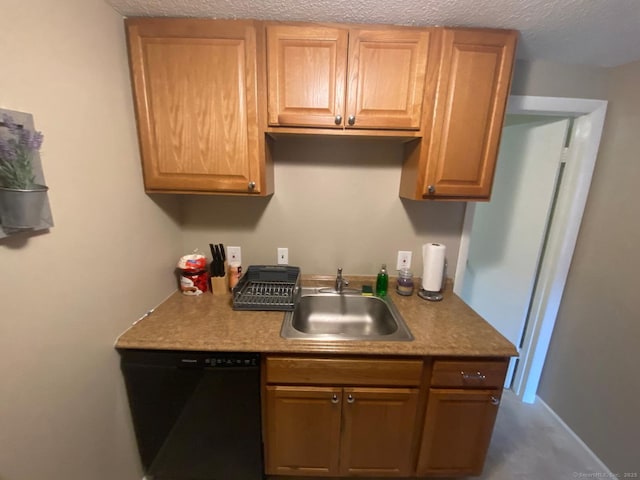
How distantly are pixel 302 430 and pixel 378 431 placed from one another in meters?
0.36

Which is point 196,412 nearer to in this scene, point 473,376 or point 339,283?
point 339,283

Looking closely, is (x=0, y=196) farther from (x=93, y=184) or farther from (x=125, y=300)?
(x=125, y=300)

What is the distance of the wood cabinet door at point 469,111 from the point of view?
1.13 m

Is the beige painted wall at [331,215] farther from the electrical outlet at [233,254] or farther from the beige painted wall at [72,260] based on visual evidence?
the beige painted wall at [72,260]

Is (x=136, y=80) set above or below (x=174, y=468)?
above

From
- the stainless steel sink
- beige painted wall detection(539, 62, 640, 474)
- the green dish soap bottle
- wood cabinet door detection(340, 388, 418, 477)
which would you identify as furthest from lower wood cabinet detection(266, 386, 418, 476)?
beige painted wall detection(539, 62, 640, 474)

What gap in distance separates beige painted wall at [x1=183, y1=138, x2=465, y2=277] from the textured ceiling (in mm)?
567

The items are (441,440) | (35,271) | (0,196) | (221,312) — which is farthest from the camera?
(221,312)

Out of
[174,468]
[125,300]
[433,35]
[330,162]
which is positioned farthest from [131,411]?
[433,35]

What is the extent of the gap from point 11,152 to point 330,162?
126 centimetres

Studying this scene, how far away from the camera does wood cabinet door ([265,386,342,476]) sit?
1.18 m

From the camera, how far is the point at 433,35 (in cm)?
112

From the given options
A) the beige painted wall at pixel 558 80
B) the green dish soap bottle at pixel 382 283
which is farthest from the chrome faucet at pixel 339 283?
the beige painted wall at pixel 558 80

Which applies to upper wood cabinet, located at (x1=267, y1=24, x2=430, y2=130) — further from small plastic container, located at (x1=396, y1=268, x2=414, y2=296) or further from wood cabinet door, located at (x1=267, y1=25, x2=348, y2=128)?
small plastic container, located at (x1=396, y1=268, x2=414, y2=296)
